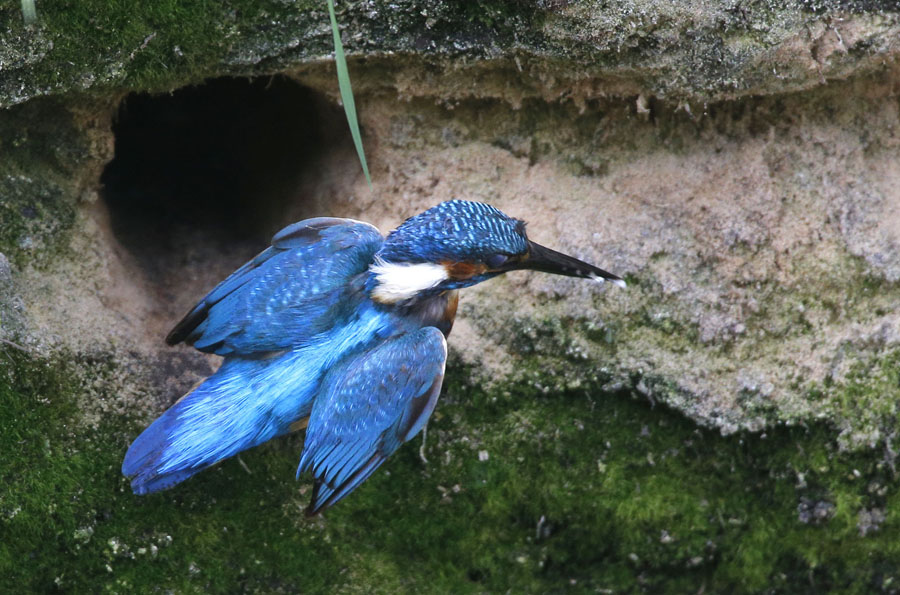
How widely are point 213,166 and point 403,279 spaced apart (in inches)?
68.3

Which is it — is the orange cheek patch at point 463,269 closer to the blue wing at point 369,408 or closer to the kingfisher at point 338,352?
the kingfisher at point 338,352

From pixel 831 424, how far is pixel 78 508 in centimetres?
241

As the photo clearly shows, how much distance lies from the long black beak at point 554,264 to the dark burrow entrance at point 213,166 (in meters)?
1.13

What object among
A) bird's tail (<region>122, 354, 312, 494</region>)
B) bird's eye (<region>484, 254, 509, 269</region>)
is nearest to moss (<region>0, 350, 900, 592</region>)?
bird's tail (<region>122, 354, 312, 494</region>)

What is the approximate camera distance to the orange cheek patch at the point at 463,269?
2.65m

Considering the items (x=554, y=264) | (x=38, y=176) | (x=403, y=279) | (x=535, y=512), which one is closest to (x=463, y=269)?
(x=403, y=279)

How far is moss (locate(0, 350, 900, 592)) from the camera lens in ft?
9.52

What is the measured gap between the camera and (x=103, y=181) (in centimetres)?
370

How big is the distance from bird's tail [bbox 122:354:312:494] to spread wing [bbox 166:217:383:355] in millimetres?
113

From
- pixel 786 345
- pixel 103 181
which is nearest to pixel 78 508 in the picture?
pixel 103 181

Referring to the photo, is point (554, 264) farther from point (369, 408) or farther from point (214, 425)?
point (214, 425)

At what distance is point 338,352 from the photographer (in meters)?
2.70

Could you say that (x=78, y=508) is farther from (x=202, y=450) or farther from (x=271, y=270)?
(x=271, y=270)

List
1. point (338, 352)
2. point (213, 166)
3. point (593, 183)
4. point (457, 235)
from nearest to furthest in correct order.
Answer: point (457, 235) < point (338, 352) < point (593, 183) < point (213, 166)
